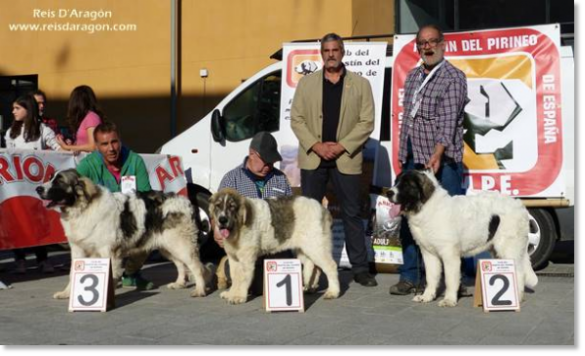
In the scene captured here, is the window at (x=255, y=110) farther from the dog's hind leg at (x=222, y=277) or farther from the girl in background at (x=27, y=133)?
the dog's hind leg at (x=222, y=277)

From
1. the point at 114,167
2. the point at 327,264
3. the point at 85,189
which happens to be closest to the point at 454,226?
the point at 327,264

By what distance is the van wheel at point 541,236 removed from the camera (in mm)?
9586

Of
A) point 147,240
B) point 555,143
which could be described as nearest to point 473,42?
point 555,143

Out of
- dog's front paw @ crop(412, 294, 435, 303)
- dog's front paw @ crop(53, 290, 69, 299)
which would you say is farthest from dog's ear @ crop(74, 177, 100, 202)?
dog's front paw @ crop(412, 294, 435, 303)

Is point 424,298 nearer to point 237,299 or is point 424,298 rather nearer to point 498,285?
point 498,285

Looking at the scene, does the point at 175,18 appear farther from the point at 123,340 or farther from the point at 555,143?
the point at 123,340

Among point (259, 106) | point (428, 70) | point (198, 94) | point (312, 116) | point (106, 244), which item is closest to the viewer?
point (106, 244)

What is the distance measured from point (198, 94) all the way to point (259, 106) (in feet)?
33.1

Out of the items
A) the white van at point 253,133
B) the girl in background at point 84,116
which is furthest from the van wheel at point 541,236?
the girl in background at point 84,116

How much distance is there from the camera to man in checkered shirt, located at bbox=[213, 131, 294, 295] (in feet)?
25.3

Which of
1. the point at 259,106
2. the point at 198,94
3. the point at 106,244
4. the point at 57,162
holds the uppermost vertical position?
the point at 198,94

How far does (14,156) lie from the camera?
870cm

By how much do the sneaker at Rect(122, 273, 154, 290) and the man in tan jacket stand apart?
5.95 ft

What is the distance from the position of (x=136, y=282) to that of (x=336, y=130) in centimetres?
251
